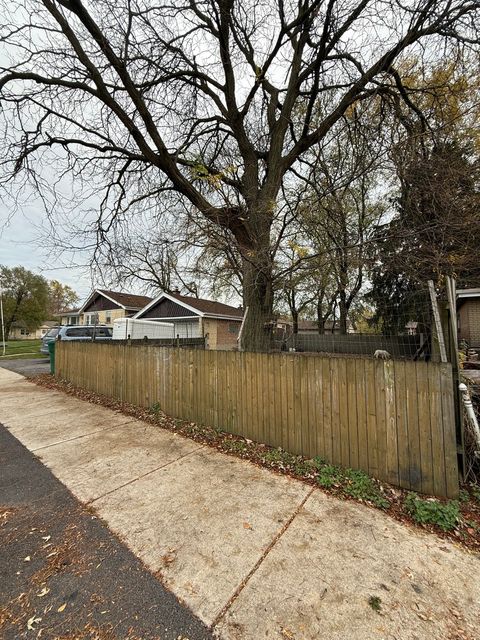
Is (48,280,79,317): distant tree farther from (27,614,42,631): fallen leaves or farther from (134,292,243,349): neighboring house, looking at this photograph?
(27,614,42,631): fallen leaves

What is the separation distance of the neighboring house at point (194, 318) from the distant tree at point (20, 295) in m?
25.7

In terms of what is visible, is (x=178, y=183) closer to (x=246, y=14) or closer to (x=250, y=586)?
(x=246, y=14)

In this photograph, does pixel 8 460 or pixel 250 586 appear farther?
pixel 8 460

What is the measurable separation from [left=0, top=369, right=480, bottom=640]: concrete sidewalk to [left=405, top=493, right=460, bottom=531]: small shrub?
7.4 inches

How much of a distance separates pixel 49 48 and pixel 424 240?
7894 mm

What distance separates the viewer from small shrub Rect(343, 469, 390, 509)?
2527 mm

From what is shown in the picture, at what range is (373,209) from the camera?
13.0 metres

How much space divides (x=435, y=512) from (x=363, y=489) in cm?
57

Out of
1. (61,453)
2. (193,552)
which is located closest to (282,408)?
(193,552)

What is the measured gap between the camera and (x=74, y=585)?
170 centimetres

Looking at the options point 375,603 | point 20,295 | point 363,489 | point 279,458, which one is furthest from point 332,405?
point 20,295

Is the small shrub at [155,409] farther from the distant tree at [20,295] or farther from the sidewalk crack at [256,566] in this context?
the distant tree at [20,295]

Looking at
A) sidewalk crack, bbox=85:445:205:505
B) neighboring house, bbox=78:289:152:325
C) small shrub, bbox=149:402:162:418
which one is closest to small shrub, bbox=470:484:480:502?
sidewalk crack, bbox=85:445:205:505

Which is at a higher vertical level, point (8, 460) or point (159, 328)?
point (159, 328)
